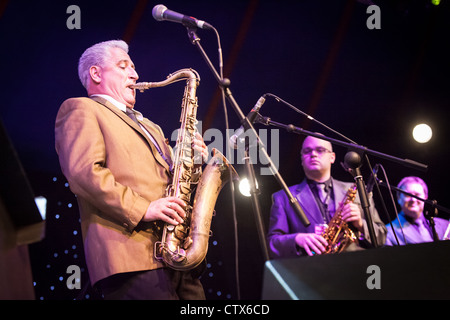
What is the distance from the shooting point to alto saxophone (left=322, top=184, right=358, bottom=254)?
388cm

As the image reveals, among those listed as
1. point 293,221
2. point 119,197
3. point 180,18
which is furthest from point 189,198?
point 293,221

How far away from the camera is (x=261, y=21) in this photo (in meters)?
4.52

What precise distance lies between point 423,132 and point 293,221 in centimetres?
268

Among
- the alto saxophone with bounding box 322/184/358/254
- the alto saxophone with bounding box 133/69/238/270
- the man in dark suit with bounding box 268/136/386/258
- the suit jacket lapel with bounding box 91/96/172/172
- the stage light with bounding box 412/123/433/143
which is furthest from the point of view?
the stage light with bounding box 412/123/433/143

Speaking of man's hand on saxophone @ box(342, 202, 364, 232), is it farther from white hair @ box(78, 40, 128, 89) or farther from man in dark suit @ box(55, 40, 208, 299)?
white hair @ box(78, 40, 128, 89)

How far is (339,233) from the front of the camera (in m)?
3.94

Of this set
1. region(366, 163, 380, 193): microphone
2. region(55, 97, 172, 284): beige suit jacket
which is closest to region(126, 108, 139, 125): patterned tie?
region(55, 97, 172, 284): beige suit jacket

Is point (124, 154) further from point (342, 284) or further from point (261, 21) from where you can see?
point (261, 21)

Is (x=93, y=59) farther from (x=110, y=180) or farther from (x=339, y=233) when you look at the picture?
(x=339, y=233)

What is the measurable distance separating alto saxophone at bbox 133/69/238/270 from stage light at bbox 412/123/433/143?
3545mm

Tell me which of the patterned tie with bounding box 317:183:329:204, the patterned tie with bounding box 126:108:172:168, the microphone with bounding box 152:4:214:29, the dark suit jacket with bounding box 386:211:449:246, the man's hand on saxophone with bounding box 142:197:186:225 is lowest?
the dark suit jacket with bounding box 386:211:449:246

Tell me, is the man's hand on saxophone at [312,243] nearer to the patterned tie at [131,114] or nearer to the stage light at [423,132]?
the patterned tie at [131,114]

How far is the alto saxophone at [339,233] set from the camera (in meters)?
3.88

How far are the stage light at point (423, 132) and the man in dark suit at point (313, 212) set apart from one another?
1.81 metres
